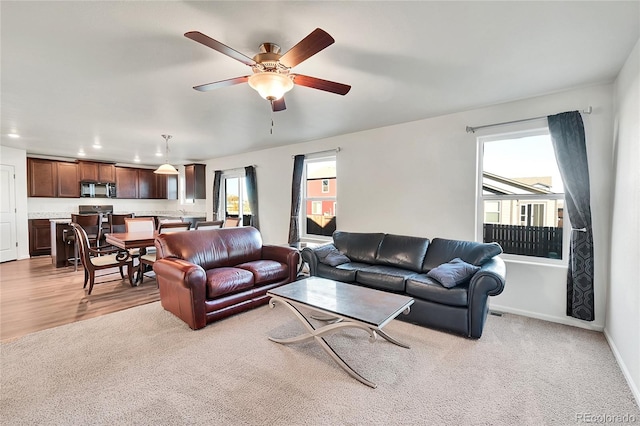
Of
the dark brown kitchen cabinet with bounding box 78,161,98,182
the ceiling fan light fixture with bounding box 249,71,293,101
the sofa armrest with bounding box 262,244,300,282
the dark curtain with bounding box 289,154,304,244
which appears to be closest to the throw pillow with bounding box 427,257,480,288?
the sofa armrest with bounding box 262,244,300,282

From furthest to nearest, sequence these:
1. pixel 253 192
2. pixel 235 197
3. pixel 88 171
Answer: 1. pixel 88 171
2. pixel 235 197
3. pixel 253 192

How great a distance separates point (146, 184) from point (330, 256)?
7252 millimetres

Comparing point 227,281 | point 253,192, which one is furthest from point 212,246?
point 253,192

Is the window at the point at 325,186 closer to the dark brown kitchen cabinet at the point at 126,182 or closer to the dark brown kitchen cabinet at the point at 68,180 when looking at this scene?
the dark brown kitchen cabinet at the point at 126,182

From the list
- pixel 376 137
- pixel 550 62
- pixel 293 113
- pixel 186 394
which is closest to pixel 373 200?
pixel 376 137

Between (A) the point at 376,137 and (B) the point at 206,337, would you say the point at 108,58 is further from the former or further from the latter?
(A) the point at 376,137

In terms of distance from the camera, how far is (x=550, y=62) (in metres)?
2.39

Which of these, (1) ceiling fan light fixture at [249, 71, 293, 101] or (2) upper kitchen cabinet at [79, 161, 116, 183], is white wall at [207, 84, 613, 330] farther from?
(2) upper kitchen cabinet at [79, 161, 116, 183]

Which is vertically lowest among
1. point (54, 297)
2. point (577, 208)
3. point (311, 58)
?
point (54, 297)

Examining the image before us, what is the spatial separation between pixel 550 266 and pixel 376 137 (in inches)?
112

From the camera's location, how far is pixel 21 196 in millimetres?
6168

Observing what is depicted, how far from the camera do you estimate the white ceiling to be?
1.75 metres

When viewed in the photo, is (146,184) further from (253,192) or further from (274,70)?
(274,70)

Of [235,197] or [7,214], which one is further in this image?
[235,197]
